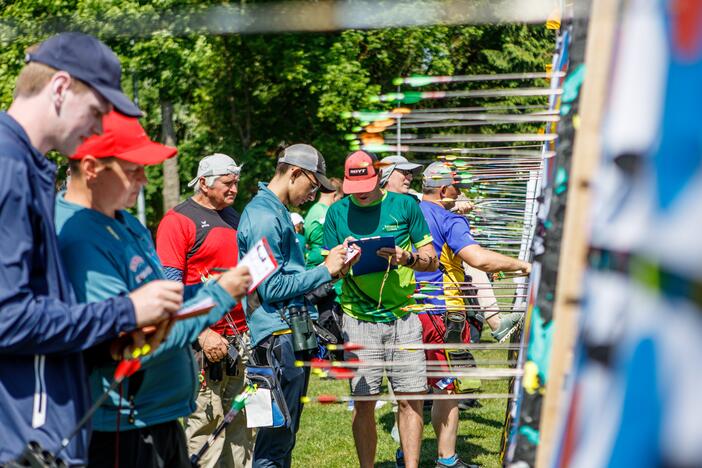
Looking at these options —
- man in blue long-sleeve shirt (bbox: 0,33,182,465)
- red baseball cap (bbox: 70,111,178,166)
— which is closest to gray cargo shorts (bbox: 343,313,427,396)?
red baseball cap (bbox: 70,111,178,166)

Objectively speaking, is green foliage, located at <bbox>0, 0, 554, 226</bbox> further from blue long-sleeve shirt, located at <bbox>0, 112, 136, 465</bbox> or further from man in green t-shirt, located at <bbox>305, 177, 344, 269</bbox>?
blue long-sleeve shirt, located at <bbox>0, 112, 136, 465</bbox>

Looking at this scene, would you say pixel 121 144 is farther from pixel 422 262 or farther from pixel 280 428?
pixel 422 262

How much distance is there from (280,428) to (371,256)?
119 centimetres

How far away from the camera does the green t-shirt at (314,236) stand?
746 centimetres

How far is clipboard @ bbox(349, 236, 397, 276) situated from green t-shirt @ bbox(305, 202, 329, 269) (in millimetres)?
2060

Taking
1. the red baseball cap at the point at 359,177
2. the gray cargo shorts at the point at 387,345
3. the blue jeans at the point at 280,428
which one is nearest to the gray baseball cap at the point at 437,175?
the red baseball cap at the point at 359,177

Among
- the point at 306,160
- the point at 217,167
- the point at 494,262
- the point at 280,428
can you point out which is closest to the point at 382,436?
→ the point at 494,262

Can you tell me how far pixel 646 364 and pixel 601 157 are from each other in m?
0.40

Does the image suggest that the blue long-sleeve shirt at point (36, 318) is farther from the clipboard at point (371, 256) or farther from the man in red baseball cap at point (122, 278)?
the clipboard at point (371, 256)

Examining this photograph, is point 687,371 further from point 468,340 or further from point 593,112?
point 468,340

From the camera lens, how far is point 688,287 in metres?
0.95

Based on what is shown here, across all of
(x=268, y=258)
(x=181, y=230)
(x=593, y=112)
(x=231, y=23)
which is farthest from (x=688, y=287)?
(x=231, y=23)

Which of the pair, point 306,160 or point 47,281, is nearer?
point 47,281

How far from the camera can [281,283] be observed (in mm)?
4402
